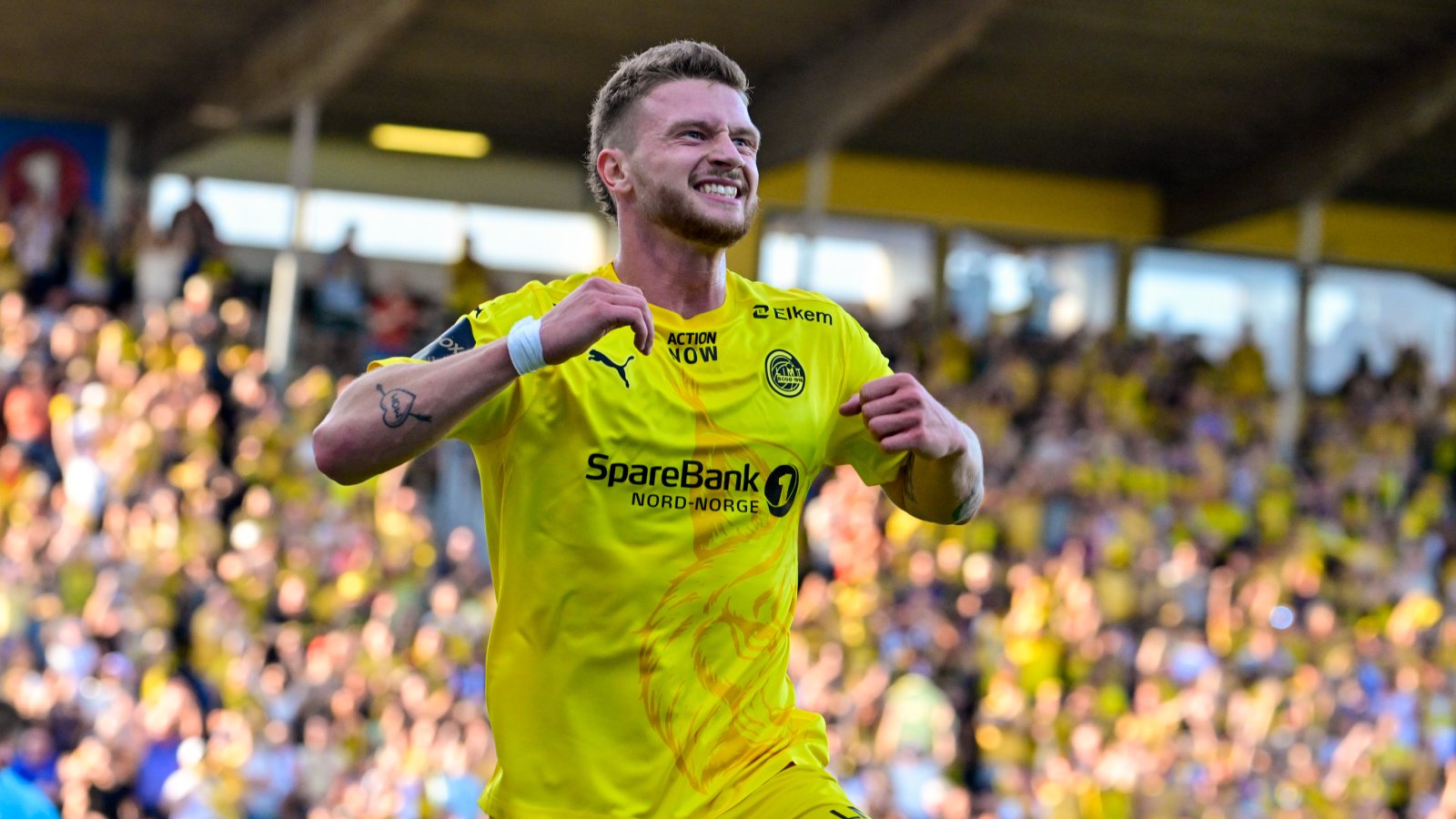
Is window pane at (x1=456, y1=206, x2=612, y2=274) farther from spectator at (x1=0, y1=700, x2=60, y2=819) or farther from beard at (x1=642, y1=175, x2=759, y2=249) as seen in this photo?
beard at (x1=642, y1=175, x2=759, y2=249)

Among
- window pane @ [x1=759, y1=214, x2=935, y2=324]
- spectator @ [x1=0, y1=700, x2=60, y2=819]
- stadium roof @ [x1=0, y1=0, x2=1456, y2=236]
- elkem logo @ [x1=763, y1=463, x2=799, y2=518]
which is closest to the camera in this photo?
elkem logo @ [x1=763, y1=463, x2=799, y2=518]

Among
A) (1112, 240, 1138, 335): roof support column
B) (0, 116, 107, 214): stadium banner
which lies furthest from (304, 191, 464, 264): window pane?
(1112, 240, 1138, 335): roof support column

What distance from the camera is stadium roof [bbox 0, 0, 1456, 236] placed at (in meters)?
17.1

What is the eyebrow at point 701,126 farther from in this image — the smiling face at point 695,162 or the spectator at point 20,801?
the spectator at point 20,801

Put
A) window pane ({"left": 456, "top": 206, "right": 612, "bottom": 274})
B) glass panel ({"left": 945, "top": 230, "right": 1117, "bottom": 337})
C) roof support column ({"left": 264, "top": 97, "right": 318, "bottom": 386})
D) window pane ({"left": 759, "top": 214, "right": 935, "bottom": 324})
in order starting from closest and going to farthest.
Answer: roof support column ({"left": 264, "top": 97, "right": 318, "bottom": 386}), window pane ({"left": 759, "top": 214, "right": 935, "bottom": 324}), glass panel ({"left": 945, "top": 230, "right": 1117, "bottom": 337}), window pane ({"left": 456, "top": 206, "right": 612, "bottom": 274})

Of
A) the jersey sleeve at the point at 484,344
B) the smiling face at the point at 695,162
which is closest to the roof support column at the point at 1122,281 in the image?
the smiling face at the point at 695,162

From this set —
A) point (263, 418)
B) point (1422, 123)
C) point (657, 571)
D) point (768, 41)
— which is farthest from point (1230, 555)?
point (657, 571)

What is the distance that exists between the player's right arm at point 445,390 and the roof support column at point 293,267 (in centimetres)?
1443

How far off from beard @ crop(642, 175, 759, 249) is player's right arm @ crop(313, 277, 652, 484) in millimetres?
447

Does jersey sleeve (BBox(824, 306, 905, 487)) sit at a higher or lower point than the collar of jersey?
lower

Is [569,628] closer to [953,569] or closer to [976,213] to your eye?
[953,569]

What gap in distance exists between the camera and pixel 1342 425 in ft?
66.3

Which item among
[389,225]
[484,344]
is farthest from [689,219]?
[389,225]

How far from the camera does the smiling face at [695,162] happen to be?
3.91 m
